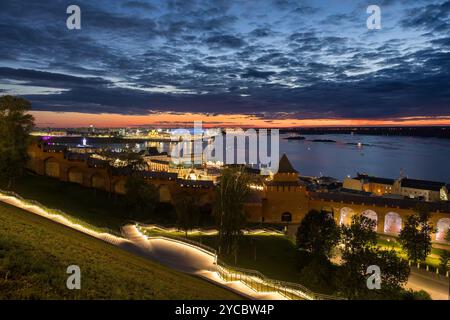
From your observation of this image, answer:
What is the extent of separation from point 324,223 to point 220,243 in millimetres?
7438

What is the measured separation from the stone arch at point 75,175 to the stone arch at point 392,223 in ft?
108

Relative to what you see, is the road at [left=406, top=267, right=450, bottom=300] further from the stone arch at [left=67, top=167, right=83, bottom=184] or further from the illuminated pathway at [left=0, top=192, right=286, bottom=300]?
the stone arch at [left=67, top=167, right=83, bottom=184]

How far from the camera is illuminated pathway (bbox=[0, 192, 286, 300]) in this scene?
50.4 feet

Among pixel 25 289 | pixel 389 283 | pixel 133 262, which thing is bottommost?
pixel 389 283

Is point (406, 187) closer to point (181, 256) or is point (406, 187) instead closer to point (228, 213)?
point (228, 213)

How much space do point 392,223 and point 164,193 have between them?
2372 centimetres

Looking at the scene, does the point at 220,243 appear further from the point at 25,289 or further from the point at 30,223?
the point at 25,289

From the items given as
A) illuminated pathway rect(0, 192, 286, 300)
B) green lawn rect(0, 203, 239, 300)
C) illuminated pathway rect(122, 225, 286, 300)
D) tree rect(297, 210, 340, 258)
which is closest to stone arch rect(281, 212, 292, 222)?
tree rect(297, 210, 340, 258)

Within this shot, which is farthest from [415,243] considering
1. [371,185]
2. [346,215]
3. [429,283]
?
[371,185]

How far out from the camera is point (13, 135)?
27.8 meters

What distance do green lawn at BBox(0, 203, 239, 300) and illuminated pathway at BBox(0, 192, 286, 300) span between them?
1.46m

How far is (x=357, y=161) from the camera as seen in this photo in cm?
12250
